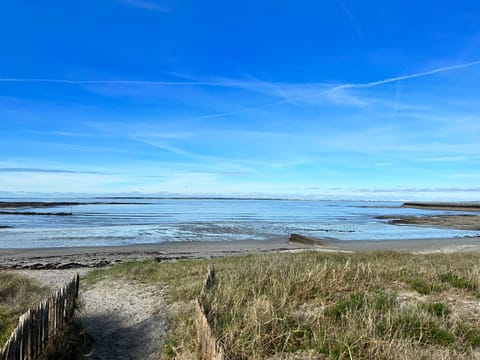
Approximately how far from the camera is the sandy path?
258 inches

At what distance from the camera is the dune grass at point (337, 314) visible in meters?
5.25

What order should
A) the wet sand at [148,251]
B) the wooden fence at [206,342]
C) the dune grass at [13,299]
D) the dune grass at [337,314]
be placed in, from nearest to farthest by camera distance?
the wooden fence at [206,342] → the dune grass at [337,314] → the dune grass at [13,299] → the wet sand at [148,251]

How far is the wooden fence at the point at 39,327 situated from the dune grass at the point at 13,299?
2.51 ft

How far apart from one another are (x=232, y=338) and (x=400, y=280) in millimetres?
4650

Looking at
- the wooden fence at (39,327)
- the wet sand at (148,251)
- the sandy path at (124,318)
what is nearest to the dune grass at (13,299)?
the wooden fence at (39,327)

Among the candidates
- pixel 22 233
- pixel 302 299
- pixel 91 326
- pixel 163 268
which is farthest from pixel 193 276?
pixel 22 233

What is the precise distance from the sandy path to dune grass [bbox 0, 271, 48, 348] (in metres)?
1.05

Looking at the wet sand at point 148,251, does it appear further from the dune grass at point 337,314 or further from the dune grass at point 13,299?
the dune grass at point 337,314

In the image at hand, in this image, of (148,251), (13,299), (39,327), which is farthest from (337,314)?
(148,251)

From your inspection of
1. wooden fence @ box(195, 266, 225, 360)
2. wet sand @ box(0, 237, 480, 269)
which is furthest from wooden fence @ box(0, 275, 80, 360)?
wet sand @ box(0, 237, 480, 269)

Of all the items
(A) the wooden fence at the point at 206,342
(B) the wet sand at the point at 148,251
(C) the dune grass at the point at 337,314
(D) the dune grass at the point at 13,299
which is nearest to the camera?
(A) the wooden fence at the point at 206,342

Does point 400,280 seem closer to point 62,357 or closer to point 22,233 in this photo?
point 62,357

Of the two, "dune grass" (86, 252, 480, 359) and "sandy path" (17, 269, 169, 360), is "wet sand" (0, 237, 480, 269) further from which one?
"dune grass" (86, 252, 480, 359)

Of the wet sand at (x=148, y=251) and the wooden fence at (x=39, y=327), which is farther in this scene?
the wet sand at (x=148, y=251)
